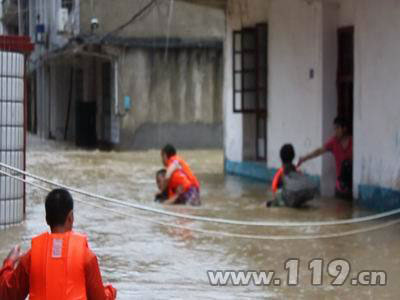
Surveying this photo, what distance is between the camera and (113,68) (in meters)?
→ 24.9

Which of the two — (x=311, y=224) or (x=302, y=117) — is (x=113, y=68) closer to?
(x=302, y=117)

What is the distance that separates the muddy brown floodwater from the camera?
6.68 meters

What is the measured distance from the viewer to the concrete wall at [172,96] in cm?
2470

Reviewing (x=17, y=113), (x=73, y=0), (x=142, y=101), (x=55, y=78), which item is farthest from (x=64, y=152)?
(x=17, y=113)

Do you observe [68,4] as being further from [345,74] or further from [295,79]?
[345,74]

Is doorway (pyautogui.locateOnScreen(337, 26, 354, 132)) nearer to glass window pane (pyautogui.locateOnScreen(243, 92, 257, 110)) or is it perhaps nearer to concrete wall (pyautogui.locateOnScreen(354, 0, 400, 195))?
concrete wall (pyautogui.locateOnScreen(354, 0, 400, 195))

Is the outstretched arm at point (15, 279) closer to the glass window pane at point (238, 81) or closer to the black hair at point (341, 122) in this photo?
the black hair at point (341, 122)

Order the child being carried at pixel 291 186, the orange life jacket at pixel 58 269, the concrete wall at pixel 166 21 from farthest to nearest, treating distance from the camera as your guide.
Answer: the concrete wall at pixel 166 21
the child being carried at pixel 291 186
the orange life jacket at pixel 58 269

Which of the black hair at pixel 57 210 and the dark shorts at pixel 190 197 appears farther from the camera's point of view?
the dark shorts at pixel 190 197

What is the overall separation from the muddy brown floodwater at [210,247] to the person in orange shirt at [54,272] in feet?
8.42

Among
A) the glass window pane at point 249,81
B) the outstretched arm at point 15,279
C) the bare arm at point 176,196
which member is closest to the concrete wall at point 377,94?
the bare arm at point 176,196

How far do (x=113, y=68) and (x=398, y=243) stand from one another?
17.1 metres

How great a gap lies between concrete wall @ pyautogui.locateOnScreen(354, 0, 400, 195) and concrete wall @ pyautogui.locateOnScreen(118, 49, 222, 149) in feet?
44.1

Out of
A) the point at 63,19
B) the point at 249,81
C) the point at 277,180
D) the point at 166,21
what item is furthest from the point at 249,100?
the point at 63,19
